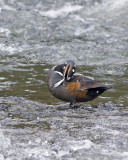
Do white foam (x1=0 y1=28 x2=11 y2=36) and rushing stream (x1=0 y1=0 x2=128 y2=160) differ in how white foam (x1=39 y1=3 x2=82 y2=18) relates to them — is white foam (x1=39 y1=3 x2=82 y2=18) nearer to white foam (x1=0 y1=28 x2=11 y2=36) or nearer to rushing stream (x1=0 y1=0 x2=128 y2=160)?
rushing stream (x1=0 y1=0 x2=128 y2=160)

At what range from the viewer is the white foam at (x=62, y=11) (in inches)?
613

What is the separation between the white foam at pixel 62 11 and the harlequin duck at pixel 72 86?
7.64 meters

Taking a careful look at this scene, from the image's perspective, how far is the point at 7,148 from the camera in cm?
555

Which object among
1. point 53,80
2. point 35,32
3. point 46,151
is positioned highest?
point 35,32

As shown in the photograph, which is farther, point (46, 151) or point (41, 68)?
point (41, 68)

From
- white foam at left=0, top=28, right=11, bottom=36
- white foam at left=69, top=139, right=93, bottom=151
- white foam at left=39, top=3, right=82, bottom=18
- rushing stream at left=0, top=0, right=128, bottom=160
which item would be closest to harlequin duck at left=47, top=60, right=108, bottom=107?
rushing stream at left=0, top=0, right=128, bottom=160

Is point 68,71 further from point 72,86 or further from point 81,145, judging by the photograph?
point 81,145

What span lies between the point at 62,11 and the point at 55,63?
446cm

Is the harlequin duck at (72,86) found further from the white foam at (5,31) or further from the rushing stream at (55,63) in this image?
the white foam at (5,31)

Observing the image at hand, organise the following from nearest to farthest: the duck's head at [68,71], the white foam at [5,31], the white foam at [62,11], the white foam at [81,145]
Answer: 1. the white foam at [81,145]
2. the duck's head at [68,71]
3. the white foam at [5,31]
4. the white foam at [62,11]

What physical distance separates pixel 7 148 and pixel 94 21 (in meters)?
10.1

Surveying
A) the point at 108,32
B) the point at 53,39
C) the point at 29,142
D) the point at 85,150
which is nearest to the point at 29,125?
the point at 29,142

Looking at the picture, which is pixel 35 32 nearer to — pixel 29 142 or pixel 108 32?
pixel 108 32

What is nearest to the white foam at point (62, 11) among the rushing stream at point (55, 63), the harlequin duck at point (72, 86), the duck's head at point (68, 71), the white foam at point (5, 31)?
the rushing stream at point (55, 63)
